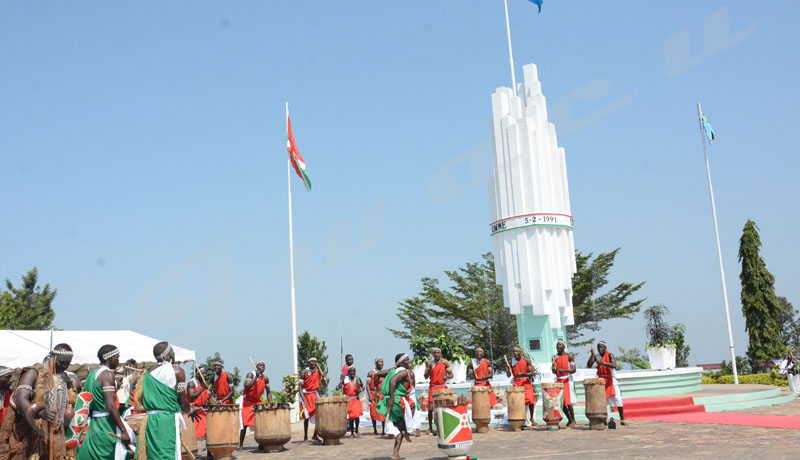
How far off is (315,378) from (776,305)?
26706mm

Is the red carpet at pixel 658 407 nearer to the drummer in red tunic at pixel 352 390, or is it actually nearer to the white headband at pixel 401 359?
the drummer in red tunic at pixel 352 390

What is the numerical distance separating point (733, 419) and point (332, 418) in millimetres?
8661

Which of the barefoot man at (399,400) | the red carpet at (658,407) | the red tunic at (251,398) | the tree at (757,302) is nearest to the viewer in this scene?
the barefoot man at (399,400)

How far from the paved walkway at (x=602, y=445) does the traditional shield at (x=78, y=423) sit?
17.0ft

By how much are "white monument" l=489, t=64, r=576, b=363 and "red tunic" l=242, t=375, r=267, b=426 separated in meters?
11.4

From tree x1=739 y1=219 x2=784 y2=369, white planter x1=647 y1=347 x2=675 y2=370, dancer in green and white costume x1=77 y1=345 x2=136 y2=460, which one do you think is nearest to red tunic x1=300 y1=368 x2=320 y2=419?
dancer in green and white costume x1=77 y1=345 x2=136 y2=460

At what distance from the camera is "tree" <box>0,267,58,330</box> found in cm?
4112

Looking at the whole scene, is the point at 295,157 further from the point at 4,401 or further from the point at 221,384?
the point at 4,401

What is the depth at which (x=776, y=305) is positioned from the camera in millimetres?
33500

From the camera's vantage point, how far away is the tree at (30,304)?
4112 centimetres

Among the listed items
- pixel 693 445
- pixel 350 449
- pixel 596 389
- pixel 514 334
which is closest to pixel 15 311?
pixel 514 334

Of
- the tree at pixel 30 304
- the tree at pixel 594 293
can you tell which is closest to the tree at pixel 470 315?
the tree at pixel 594 293

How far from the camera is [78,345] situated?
20.9 meters

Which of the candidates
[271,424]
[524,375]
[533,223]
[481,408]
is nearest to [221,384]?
[271,424]
